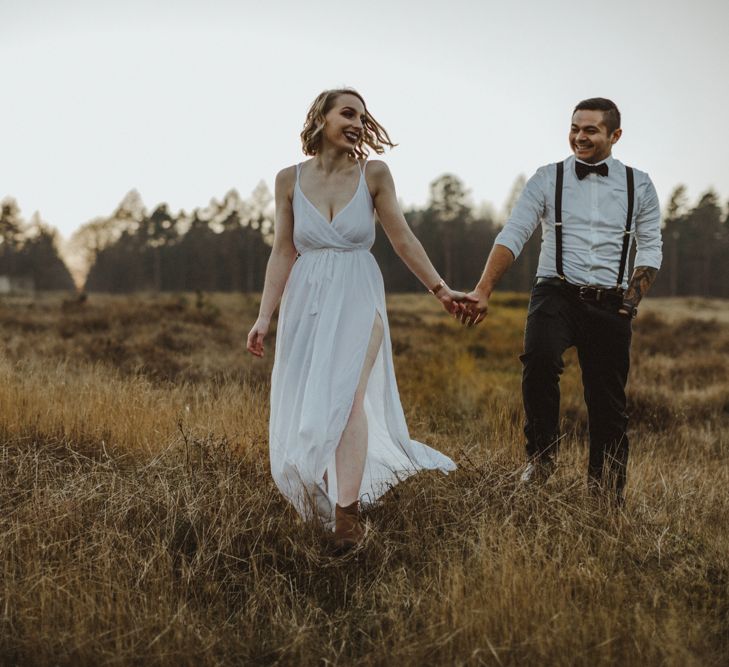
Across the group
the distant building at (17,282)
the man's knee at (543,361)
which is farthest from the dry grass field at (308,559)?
the distant building at (17,282)

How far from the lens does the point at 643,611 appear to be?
2.44m

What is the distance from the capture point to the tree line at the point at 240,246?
59.7 meters

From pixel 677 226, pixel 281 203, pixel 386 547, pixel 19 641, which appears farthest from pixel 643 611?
pixel 677 226

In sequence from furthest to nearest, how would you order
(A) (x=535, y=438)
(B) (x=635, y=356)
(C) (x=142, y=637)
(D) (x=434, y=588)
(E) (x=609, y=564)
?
1. (B) (x=635, y=356)
2. (A) (x=535, y=438)
3. (E) (x=609, y=564)
4. (D) (x=434, y=588)
5. (C) (x=142, y=637)

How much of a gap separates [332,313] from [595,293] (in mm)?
1528

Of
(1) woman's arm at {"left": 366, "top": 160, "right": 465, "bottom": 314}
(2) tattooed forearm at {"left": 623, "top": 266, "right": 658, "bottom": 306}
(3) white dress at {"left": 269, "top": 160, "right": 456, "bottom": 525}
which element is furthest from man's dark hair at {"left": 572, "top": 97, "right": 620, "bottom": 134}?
(3) white dress at {"left": 269, "top": 160, "right": 456, "bottom": 525}

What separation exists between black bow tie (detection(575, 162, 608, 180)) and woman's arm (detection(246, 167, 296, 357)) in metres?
1.61

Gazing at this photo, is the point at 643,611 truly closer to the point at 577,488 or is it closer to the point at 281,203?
the point at 577,488

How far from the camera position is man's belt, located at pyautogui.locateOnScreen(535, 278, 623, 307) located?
3820 millimetres

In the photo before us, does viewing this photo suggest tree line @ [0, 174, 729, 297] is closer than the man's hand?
Answer: No

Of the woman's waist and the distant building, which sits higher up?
the woman's waist

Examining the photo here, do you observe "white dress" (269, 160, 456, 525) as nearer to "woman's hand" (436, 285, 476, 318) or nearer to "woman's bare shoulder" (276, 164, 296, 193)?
"woman's bare shoulder" (276, 164, 296, 193)

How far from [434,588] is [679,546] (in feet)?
4.30

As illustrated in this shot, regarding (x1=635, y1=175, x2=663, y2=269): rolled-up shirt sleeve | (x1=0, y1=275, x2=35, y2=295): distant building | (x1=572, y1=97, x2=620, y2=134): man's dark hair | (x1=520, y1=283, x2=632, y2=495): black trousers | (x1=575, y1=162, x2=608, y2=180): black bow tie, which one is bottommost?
(x1=0, y1=275, x2=35, y2=295): distant building
